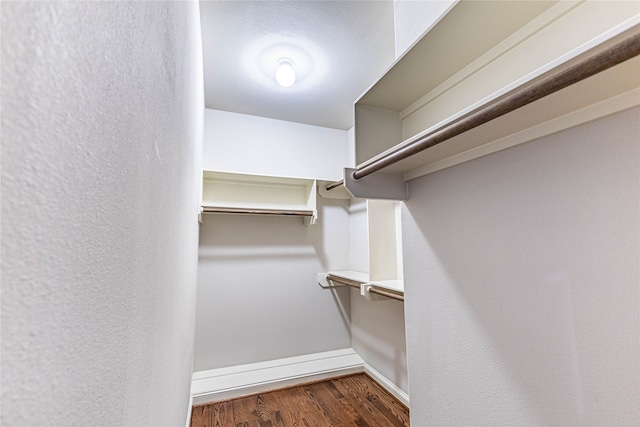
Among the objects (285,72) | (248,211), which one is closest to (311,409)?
(248,211)

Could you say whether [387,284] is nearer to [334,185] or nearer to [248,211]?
[334,185]

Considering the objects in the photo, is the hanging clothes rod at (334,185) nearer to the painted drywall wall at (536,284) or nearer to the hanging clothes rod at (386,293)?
the hanging clothes rod at (386,293)

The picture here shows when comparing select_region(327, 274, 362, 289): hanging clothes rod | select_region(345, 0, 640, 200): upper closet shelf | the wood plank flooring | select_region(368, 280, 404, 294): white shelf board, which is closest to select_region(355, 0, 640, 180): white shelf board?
select_region(345, 0, 640, 200): upper closet shelf

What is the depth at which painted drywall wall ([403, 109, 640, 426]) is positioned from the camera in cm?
58

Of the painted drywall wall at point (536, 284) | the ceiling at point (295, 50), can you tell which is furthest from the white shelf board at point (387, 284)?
the ceiling at point (295, 50)

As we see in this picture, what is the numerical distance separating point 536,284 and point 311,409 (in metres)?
1.74

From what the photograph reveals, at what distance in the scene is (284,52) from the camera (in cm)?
168

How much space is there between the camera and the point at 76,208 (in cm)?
24

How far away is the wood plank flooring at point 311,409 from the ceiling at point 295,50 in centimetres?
214

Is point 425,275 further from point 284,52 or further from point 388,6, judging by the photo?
point 284,52

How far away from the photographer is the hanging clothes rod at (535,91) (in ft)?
1.31

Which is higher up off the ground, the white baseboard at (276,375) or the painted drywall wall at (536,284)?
the painted drywall wall at (536,284)

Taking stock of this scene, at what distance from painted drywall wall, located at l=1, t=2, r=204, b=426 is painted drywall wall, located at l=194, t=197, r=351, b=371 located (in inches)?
77.2

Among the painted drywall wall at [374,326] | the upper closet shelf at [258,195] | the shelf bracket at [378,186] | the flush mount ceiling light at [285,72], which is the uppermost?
the flush mount ceiling light at [285,72]
